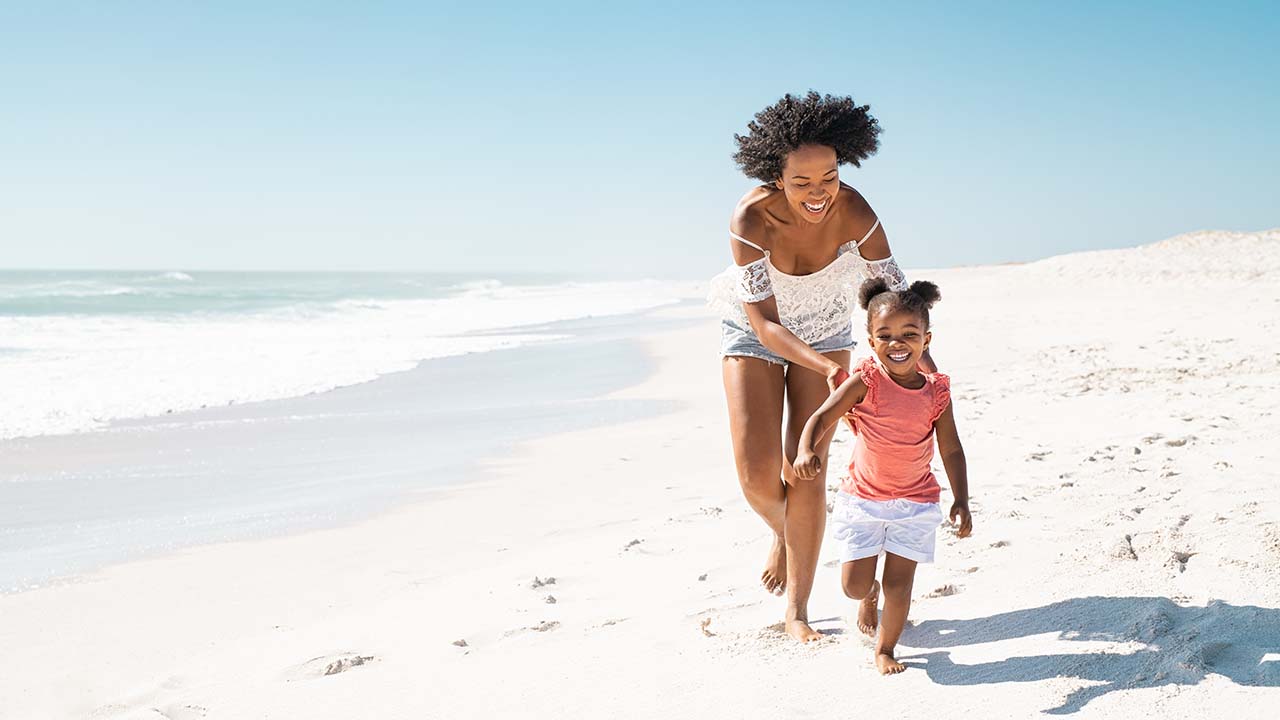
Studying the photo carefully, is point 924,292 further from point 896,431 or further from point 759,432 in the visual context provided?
point 759,432

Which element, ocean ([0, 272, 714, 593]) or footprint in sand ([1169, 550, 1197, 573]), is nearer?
footprint in sand ([1169, 550, 1197, 573])

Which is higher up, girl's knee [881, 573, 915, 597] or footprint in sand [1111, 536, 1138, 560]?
girl's knee [881, 573, 915, 597]

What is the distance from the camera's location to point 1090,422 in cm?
608

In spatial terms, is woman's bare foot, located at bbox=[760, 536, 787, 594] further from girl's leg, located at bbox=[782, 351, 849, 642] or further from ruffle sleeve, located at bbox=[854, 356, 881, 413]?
ruffle sleeve, located at bbox=[854, 356, 881, 413]

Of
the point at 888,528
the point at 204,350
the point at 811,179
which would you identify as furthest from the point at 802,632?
the point at 204,350

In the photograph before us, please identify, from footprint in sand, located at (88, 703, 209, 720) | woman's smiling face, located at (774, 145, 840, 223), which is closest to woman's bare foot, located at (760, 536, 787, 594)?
woman's smiling face, located at (774, 145, 840, 223)

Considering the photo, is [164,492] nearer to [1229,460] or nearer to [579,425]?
[579,425]

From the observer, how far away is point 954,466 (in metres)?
2.92

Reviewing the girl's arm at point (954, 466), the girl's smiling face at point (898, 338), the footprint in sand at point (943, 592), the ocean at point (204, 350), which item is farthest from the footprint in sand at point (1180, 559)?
the ocean at point (204, 350)

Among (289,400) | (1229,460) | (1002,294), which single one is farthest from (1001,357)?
(1002,294)

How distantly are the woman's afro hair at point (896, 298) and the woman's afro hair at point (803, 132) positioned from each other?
0.59 m

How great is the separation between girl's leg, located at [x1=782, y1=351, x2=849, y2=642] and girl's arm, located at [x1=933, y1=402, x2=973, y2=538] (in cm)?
38

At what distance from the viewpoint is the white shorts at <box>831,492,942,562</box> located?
2869mm

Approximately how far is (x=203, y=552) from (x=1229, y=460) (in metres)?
5.01
